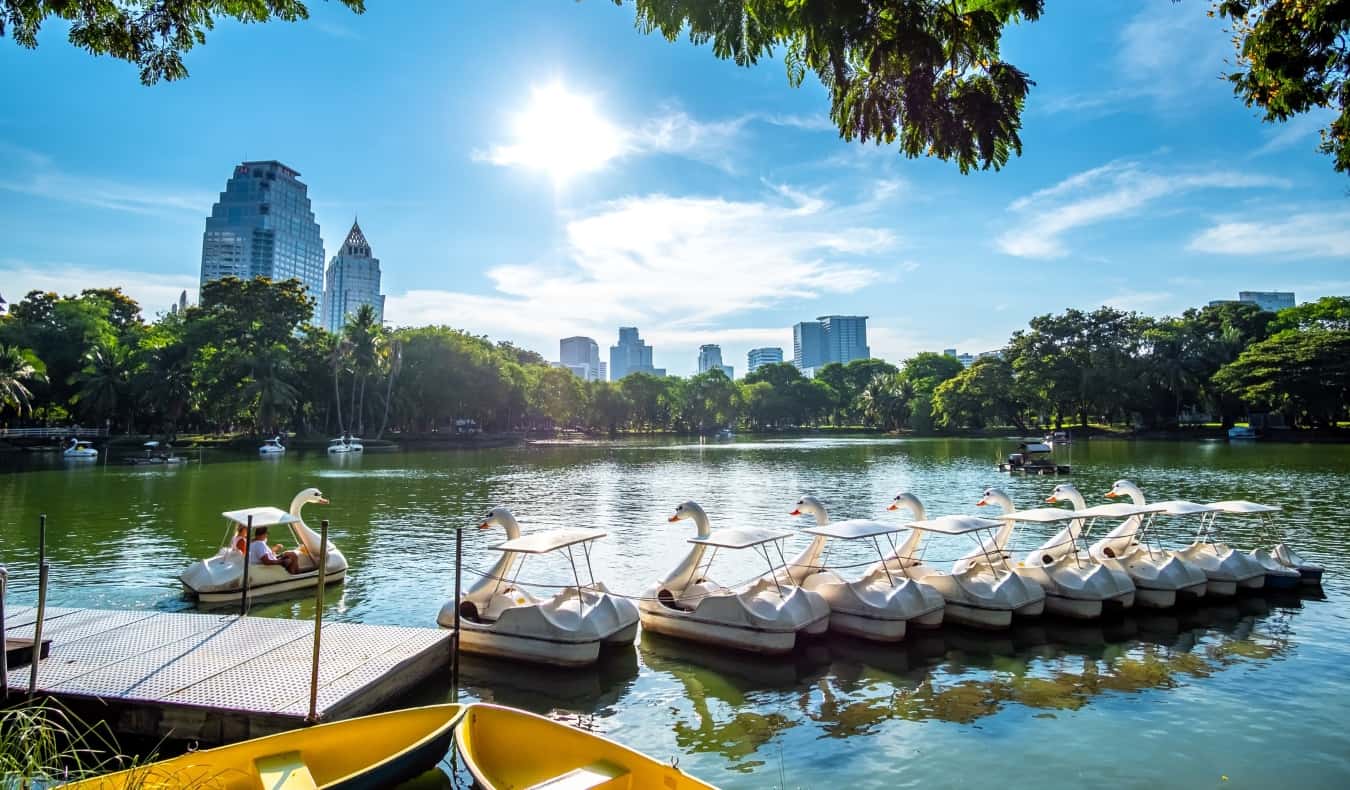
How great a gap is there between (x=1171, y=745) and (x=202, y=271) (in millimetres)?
221422

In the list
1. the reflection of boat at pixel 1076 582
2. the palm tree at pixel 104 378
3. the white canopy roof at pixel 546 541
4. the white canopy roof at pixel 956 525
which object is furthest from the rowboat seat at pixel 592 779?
the palm tree at pixel 104 378

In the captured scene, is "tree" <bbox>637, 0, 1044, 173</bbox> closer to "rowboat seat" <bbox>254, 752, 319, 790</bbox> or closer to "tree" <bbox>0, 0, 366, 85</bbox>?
"tree" <bbox>0, 0, 366, 85</bbox>

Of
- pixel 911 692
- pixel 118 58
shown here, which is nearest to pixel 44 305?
pixel 118 58

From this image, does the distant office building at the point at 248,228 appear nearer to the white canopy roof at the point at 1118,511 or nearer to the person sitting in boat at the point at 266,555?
the person sitting in boat at the point at 266,555

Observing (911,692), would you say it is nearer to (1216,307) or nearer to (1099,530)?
(1099,530)

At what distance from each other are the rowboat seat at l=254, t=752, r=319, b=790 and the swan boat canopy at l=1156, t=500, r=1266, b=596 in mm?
15678

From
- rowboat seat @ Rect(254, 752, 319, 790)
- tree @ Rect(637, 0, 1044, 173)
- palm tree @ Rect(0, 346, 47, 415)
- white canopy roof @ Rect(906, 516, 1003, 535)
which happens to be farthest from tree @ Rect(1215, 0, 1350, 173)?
palm tree @ Rect(0, 346, 47, 415)

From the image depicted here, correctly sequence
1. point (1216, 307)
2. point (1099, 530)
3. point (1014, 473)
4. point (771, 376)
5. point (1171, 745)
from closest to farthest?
point (1171, 745) < point (1099, 530) < point (1014, 473) < point (1216, 307) < point (771, 376)

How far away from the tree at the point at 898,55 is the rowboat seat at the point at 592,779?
570 centimetres

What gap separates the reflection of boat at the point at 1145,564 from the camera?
44.6ft

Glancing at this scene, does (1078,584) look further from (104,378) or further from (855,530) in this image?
(104,378)

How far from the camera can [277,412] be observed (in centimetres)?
6869

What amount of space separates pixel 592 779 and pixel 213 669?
584 centimetres

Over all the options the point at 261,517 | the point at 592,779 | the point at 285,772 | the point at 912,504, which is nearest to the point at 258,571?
the point at 261,517
